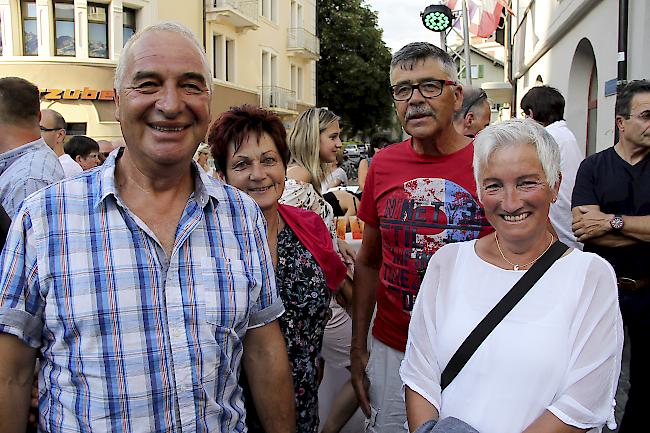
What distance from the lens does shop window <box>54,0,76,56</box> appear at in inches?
752

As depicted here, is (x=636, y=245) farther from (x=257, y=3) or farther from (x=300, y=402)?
(x=257, y=3)

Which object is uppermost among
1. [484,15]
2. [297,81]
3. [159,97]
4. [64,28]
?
[297,81]

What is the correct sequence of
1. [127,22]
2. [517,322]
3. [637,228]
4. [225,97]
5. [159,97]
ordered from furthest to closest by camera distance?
[225,97] → [127,22] → [637,228] → [517,322] → [159,97]

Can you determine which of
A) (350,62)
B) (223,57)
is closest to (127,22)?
(223,57)

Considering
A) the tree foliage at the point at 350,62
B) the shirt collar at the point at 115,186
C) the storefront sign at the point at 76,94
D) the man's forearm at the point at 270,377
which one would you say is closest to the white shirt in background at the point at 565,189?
the man's forearm at the point at 270,377

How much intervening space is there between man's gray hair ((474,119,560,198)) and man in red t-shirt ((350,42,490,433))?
0.47 meters

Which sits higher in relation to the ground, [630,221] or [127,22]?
[127,22]

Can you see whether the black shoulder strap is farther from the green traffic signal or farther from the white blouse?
the green traffic signal

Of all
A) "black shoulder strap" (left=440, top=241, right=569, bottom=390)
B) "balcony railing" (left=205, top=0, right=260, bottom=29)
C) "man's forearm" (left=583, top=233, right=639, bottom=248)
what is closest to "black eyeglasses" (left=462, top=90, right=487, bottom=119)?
"man's forearm" (left=583, top=233, right=639, bottom=248)

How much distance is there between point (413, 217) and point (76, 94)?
18.9 metres

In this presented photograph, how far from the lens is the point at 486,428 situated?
6.19 feet

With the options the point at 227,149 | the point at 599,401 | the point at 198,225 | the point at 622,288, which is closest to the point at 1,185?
the point at 227,149

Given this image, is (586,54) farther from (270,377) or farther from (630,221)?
(270,377)

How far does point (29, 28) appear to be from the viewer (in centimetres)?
1883
